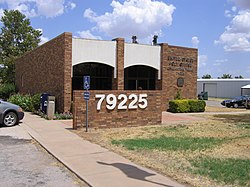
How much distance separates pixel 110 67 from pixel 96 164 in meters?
13.4

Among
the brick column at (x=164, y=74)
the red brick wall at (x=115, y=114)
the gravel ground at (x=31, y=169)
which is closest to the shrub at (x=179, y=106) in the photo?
the brick column at (x=164, y=74)

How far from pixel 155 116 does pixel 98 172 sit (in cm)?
846

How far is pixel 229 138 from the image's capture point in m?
10.7

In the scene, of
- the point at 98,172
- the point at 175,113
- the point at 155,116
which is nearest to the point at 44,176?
the point at 98,172

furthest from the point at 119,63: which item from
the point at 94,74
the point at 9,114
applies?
the point at 9,114

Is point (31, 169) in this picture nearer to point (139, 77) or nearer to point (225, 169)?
point (225, 169)

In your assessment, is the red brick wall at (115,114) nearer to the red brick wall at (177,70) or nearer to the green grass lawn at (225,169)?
the green grass lawn at (225,169)

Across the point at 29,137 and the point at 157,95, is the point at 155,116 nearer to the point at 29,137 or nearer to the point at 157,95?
the point at 157,95

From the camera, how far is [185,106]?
2142cm

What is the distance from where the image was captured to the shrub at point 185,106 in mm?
21078

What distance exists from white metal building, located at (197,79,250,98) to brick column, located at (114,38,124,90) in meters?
36.1

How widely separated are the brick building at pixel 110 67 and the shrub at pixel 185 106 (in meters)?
0.91

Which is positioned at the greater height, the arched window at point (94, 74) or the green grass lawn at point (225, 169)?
the arched window at point (94, 74)

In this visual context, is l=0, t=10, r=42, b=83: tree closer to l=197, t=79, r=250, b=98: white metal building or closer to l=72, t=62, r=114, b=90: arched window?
l=72, t=62, r=114, b=90: arched window
